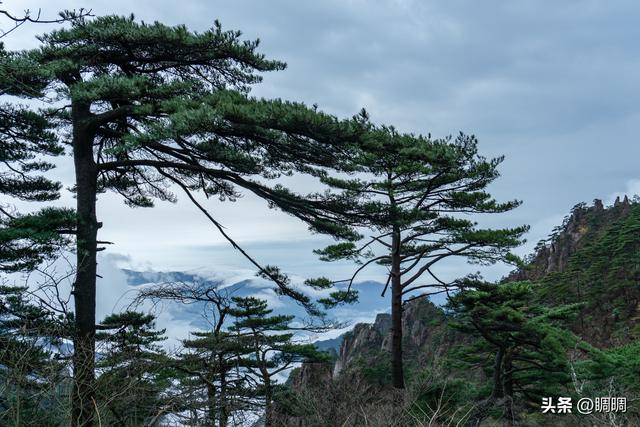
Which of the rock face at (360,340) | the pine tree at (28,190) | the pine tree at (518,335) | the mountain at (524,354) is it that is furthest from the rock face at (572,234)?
the pine tree at (28,190)

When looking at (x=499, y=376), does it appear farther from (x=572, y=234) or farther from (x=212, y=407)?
(x=572, y=234)

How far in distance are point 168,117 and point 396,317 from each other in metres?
11.1

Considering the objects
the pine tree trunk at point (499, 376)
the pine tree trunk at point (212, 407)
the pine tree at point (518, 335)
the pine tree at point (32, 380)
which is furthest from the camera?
the pine tree trunk at point (499, 376)

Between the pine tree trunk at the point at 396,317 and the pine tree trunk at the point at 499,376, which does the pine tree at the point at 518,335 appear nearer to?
the pine tree trunk at the point at 499,376

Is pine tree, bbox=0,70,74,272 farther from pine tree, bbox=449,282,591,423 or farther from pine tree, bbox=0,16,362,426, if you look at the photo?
pine tree, bbox=449,282,591,423

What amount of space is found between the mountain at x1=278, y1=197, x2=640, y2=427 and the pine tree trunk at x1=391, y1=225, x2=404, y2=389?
667mm

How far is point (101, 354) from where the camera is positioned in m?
6.74

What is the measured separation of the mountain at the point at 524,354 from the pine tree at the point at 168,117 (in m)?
2.95

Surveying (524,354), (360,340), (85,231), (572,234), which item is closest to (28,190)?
(85,231)

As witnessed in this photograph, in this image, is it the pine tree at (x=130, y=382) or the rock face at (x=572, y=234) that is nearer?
the pine tree at (x=130, y=382)

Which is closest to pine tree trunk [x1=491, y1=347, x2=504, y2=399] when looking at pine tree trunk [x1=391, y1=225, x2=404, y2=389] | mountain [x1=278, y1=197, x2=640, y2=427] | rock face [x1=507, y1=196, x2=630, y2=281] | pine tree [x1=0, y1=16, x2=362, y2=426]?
mountain [x1=278, y1=197, x2=640, y2=427]

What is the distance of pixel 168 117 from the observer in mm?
6453

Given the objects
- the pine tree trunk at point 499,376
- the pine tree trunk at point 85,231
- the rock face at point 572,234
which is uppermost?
the rock face at point 572,234

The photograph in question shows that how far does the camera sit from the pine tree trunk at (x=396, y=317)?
14.9m
